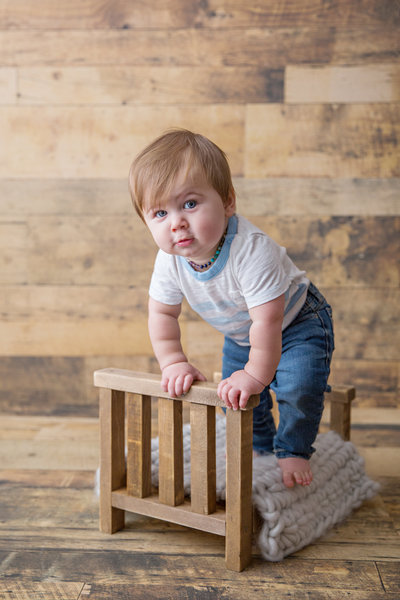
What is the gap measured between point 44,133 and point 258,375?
115 centimetres

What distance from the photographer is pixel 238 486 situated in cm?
93

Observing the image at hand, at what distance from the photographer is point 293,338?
1127mm

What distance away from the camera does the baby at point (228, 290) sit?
37.1 inches

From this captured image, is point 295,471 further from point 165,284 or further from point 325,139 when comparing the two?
point 325,139

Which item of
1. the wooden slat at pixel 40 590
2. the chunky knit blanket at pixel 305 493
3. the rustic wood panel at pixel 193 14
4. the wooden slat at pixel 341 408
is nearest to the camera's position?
the wooden slat at pixel 40 590

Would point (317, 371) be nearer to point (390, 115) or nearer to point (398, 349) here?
point (398, 349)

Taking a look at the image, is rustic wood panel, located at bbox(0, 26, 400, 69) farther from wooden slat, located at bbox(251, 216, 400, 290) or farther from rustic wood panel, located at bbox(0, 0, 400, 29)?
wooden slat, located at bbox(251, 216, 400, 290)

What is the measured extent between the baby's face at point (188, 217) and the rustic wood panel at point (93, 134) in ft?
2.74

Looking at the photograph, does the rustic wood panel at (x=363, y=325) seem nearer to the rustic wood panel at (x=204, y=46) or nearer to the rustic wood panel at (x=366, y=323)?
the rustic wood panel at (x=366, y=323)

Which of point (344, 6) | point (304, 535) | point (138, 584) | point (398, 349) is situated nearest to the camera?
point (138, 584)

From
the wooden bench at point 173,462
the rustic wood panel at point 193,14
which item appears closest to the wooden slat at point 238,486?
the wooden bench at point 173,462

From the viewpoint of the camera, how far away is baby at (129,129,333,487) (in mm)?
941

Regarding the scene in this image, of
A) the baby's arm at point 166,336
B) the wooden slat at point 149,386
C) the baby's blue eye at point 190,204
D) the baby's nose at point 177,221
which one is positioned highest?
the baby's blue eye at point 190,204

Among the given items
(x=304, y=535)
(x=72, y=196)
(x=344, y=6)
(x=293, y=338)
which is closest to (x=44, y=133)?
(x=72, y=196)
